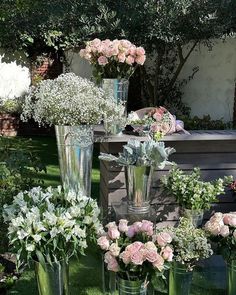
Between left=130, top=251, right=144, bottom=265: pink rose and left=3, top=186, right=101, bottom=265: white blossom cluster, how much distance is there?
0.89 ft

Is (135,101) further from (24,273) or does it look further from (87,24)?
(24,273)

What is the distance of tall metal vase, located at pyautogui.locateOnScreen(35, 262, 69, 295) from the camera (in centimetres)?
242

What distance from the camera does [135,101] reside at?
9625 mm

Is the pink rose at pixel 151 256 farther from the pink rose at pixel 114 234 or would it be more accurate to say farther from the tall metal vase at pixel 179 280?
the tall metal vase at pixel 179 280

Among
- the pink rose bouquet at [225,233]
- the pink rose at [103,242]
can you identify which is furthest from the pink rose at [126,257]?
the pink rose bouquet at [225,233]

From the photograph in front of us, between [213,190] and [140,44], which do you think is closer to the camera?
[213,190]

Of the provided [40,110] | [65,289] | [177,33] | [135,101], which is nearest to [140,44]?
[177,33]

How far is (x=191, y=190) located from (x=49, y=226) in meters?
1.29

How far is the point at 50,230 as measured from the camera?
231cm

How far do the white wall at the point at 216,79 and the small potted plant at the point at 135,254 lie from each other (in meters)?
6.09

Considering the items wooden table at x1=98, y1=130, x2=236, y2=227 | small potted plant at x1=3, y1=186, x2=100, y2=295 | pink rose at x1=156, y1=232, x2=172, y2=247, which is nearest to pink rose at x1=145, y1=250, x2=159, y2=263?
pink rose at x1=156, y1=232, x2=172, y2=247

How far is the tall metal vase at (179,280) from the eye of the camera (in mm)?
2693

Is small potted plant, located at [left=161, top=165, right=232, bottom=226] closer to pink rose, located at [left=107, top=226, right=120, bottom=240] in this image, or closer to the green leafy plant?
the green leafy plant

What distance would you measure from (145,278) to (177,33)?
5576 millimetres
